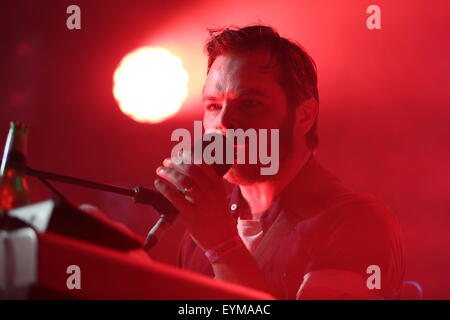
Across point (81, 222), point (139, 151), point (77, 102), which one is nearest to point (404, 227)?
point (139, 151)

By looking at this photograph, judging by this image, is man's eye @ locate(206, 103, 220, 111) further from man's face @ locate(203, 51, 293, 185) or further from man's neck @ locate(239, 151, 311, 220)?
man's neck @ locate(239, 151, 311, 220)

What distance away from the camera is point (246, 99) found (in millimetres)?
1575

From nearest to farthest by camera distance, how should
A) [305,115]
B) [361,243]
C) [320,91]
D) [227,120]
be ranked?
[361,243] < [227,120] < [305,115] < [320,91]

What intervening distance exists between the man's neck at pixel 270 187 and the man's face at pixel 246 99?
3 centimetres

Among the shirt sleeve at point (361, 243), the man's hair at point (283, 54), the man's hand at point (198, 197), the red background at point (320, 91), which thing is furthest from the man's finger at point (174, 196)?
the red background at point (320, 91)

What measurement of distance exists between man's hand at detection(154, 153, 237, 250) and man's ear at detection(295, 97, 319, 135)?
27.4 inches

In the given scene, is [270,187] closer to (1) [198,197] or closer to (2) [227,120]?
(2) [227,120]

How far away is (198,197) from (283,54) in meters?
0.80

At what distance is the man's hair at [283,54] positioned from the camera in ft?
5.50

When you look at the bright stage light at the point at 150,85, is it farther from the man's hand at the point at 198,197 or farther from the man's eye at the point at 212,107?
the man's hand at the point at 198,197

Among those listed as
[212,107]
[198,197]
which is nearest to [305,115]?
[212,107]

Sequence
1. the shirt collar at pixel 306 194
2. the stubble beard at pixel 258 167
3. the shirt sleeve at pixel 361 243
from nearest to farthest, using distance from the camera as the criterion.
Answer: the shirt sleeve at pixel 361 243, the shirt collar at pixel 306 194, the stubble beard at pixel 258 167

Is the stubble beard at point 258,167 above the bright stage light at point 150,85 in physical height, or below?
below
